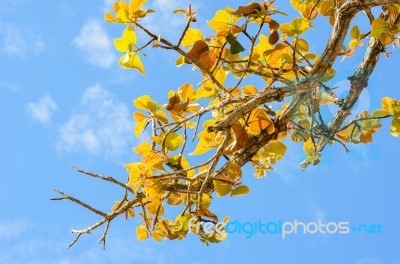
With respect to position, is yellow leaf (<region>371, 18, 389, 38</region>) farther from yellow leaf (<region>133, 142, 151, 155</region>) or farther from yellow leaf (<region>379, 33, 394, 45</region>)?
yellow leaf (<region>133, 142, 151, 155</region>)

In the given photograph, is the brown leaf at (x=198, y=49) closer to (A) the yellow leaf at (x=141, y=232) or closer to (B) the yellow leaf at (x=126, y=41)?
(B) the yellow leaf at (x=126, y=41)

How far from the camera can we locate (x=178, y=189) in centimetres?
129

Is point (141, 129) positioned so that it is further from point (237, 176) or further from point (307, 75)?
point (307, 75)

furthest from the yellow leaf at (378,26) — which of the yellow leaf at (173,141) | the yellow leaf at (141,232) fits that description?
the yellow leaf at (141,232)

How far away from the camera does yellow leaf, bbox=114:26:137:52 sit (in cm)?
122

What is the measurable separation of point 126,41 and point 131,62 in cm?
5

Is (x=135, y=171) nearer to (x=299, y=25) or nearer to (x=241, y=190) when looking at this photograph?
(x=241, y=190)

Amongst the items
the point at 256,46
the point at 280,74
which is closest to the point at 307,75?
the point at 280,74

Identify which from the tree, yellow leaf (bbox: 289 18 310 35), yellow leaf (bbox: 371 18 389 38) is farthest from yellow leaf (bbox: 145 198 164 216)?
yellow leaf (bbox: 371 18 389 38)

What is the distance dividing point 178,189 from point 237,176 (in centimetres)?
14

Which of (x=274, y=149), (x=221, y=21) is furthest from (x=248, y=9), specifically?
(x=274, y=149)

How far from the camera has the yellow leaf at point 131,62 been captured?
1.24 meters

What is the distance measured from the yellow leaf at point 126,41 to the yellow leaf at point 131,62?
1 cm

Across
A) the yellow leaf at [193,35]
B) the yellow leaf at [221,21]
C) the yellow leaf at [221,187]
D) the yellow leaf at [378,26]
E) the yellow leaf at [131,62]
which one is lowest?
the yellow leaf at [221,187]
